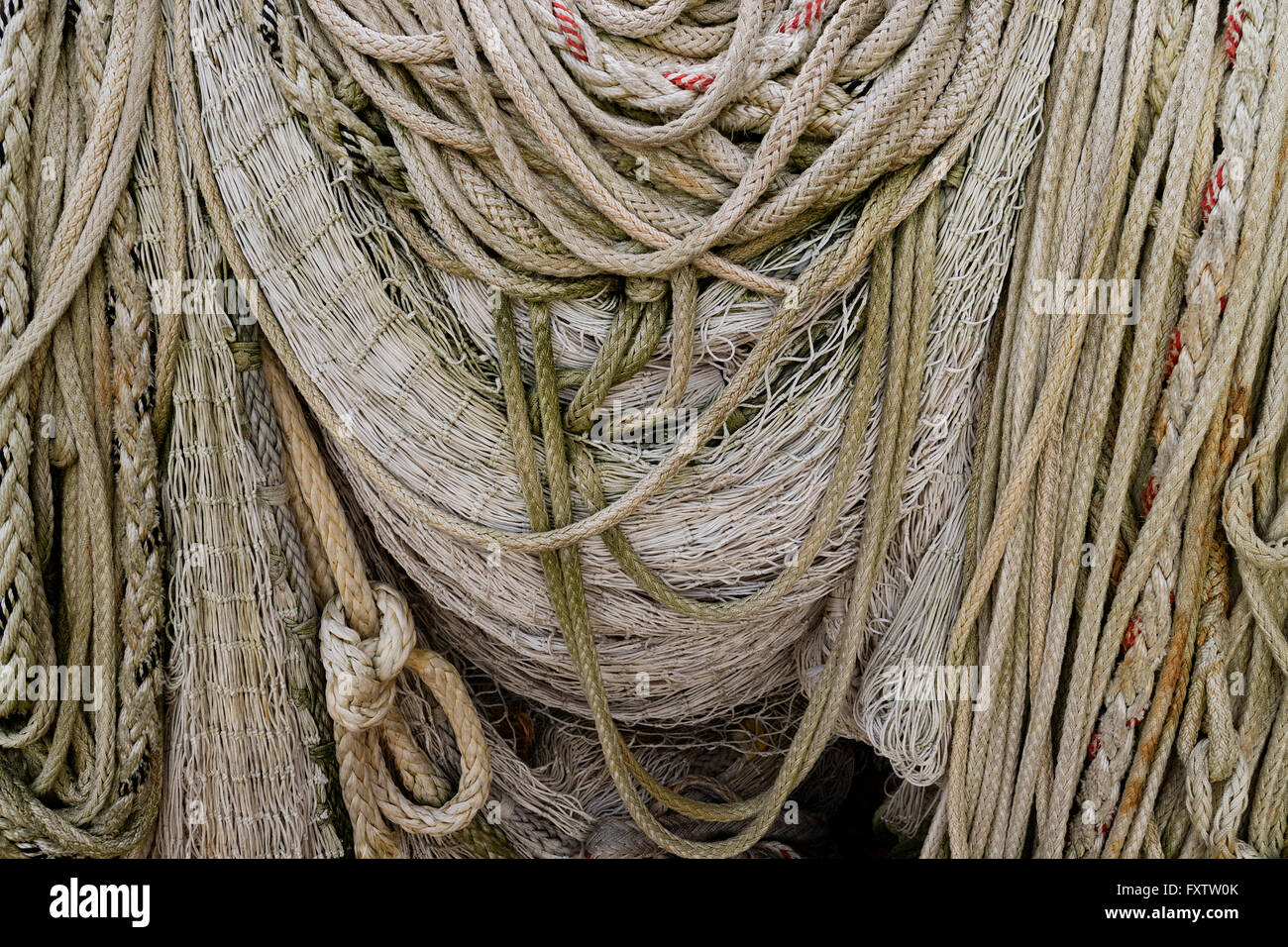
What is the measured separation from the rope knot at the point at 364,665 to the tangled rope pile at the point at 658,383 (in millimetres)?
12

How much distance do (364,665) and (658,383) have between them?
63 cm

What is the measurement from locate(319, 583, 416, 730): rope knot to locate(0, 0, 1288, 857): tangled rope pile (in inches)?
0.5

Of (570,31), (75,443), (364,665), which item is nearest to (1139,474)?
(570,31)

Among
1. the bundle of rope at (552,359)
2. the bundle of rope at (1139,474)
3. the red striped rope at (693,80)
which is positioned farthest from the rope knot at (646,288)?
the bundle of rope at (1139,474)

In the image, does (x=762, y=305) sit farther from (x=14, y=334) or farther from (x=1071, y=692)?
(x=14, y=334)

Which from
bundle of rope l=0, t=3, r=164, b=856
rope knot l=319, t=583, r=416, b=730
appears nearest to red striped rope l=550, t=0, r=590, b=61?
bundle of rope l=0, t=3, r=164, b=856

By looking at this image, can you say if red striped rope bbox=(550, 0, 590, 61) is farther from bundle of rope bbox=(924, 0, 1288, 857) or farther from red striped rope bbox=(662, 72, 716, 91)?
bundle of rope bbox=(924, 0, 1288, 857)

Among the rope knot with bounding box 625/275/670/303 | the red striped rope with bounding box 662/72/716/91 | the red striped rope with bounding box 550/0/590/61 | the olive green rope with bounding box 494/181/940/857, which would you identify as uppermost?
the red striped rope with bounding box 550/0/590/61

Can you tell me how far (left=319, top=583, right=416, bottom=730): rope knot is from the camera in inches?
59.9

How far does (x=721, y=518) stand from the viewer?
1.54 m

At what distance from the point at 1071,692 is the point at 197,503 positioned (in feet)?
4.59

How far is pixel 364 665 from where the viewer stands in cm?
153

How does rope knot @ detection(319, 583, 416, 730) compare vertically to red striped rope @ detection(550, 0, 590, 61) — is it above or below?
below

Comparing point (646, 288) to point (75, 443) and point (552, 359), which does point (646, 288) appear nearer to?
point (552, 359)
